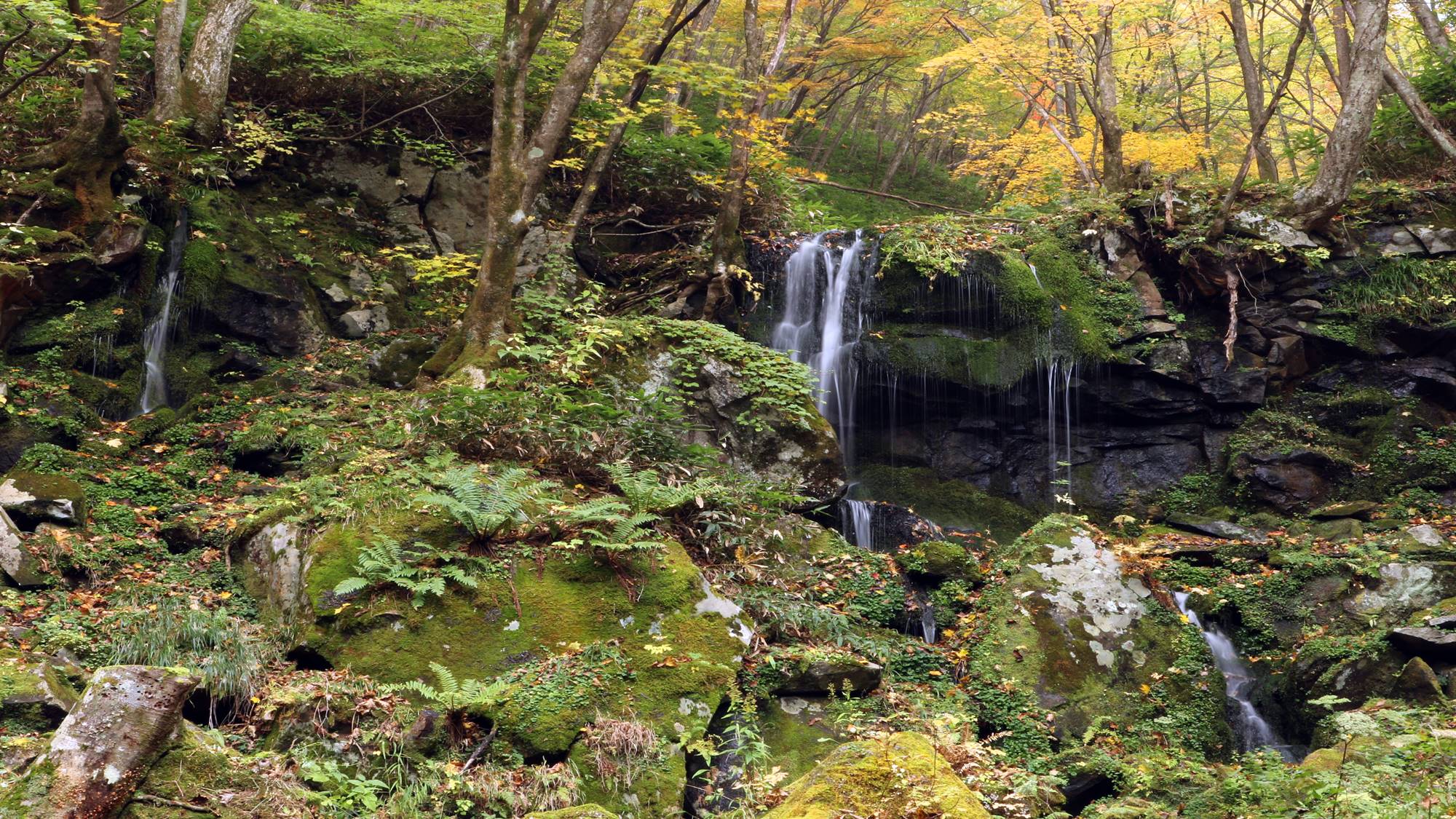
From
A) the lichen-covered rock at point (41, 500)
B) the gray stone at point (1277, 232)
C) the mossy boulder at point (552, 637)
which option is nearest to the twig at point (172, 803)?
the mossy boulder at point (552, 637)

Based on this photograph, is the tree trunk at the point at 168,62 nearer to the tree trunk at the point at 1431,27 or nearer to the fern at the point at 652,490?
the fern at the point at 652,490

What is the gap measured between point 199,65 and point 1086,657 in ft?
41.2

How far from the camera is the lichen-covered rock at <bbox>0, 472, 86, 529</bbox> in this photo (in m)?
6.46

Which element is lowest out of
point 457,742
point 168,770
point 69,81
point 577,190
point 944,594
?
point 944,594

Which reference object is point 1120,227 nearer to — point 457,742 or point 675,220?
point 675,220

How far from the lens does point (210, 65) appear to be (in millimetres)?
11234

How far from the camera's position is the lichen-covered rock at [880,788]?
3.13m

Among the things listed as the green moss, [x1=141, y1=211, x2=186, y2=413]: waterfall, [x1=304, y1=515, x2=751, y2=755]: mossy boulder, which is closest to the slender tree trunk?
the green moss

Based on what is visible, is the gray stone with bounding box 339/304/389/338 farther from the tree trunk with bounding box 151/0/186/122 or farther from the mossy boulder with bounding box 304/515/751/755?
the mossy boulder with bounding box 304/515/751/755

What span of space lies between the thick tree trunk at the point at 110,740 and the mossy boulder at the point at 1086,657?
543 cm

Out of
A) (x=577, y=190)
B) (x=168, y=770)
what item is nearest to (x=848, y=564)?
(x=168, y=770)

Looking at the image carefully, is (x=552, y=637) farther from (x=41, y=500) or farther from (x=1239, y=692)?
(x=1239, y=692)

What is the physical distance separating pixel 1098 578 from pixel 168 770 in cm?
711

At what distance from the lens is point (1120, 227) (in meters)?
12.7
